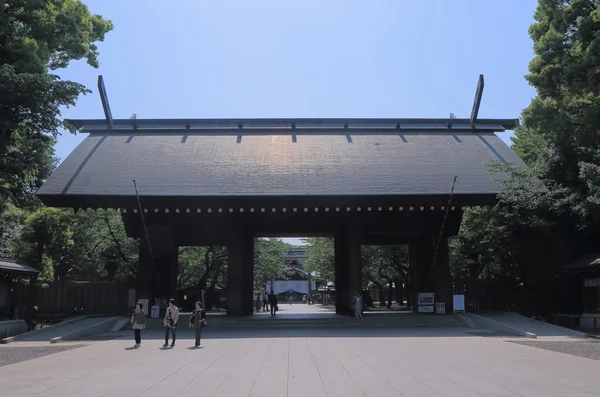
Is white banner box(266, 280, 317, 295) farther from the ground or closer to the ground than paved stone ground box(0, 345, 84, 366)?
farther from the ground

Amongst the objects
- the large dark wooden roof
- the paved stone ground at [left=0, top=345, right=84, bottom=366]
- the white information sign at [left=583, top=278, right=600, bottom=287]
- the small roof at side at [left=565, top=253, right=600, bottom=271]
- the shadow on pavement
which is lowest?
the paved stone ground at [left=0, top=345, right=84, bottom=366]

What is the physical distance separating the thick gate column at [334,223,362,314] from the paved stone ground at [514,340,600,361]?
8.47m

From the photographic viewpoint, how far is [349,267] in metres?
22.0

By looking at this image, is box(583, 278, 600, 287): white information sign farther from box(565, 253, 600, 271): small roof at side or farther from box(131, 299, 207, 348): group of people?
box(131, 299, 207, 348): group of people

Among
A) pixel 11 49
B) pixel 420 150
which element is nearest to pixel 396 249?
pixel 420 150

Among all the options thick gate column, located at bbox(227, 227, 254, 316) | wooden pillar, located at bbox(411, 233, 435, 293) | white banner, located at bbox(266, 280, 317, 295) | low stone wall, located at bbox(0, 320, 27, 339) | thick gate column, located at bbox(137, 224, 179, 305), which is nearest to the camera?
low stone wall, located at bbox(0, 320, 27, 339)

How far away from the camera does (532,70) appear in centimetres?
2198

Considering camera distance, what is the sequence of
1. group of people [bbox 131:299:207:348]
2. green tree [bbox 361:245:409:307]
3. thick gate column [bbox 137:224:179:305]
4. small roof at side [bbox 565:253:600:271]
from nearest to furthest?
1. group of people [bbox 131:299:207:348]
2. small roof at side [bbox 565:253:600:271]
3. thick gate column [bbox 137:224:179:305]
4. green tree [bbox 361:245:409:307]

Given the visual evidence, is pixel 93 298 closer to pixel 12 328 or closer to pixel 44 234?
pixel 12 328

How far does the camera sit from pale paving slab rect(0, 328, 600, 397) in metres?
7.47

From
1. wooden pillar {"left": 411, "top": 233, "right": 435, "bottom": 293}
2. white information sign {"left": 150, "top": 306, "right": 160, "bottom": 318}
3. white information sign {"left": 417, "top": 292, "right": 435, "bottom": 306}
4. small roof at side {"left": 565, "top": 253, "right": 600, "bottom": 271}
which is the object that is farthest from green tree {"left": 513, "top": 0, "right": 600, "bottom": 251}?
white information sign {"left": 150, "top": 306, "right": 160, "bottom": 318}

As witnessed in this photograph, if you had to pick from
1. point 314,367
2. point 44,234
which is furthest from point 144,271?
point 314,367

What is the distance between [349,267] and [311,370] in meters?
12.7

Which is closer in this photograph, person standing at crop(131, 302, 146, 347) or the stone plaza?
the stone plaza
